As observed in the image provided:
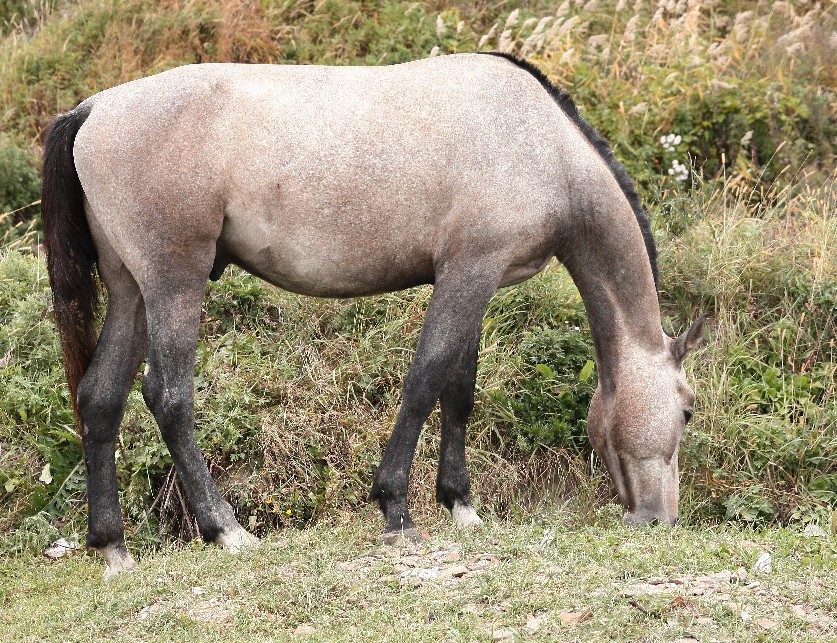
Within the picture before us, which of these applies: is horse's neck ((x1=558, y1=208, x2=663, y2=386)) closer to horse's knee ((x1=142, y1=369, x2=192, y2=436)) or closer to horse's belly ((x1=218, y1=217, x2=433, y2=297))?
horse's belly ((x1=218, y1=217, x2=433, y2=297))

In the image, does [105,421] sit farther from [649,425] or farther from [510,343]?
[510,343]

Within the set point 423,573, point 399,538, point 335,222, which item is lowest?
point 399,538

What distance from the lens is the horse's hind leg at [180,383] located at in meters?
5.45

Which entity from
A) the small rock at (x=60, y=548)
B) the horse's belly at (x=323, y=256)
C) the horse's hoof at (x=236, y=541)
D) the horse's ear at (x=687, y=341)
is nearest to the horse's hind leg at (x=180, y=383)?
the horse's hoof at (x=236, y=541)

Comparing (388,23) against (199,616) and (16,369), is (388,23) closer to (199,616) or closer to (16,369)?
(16,369)

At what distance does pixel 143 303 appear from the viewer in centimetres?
591

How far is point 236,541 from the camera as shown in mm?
5613

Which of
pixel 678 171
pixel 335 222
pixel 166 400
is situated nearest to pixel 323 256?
pixel 335 222

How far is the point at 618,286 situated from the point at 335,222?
152cm

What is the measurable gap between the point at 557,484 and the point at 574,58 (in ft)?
14.9

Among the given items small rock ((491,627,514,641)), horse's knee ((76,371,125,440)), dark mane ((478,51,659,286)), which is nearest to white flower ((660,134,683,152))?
dark mane ((478,51,659,286))

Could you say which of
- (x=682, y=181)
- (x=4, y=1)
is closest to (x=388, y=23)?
(x=682, y=181)

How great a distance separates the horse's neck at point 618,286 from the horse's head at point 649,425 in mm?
74

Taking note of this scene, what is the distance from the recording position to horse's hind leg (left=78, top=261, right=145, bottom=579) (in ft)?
18.7
